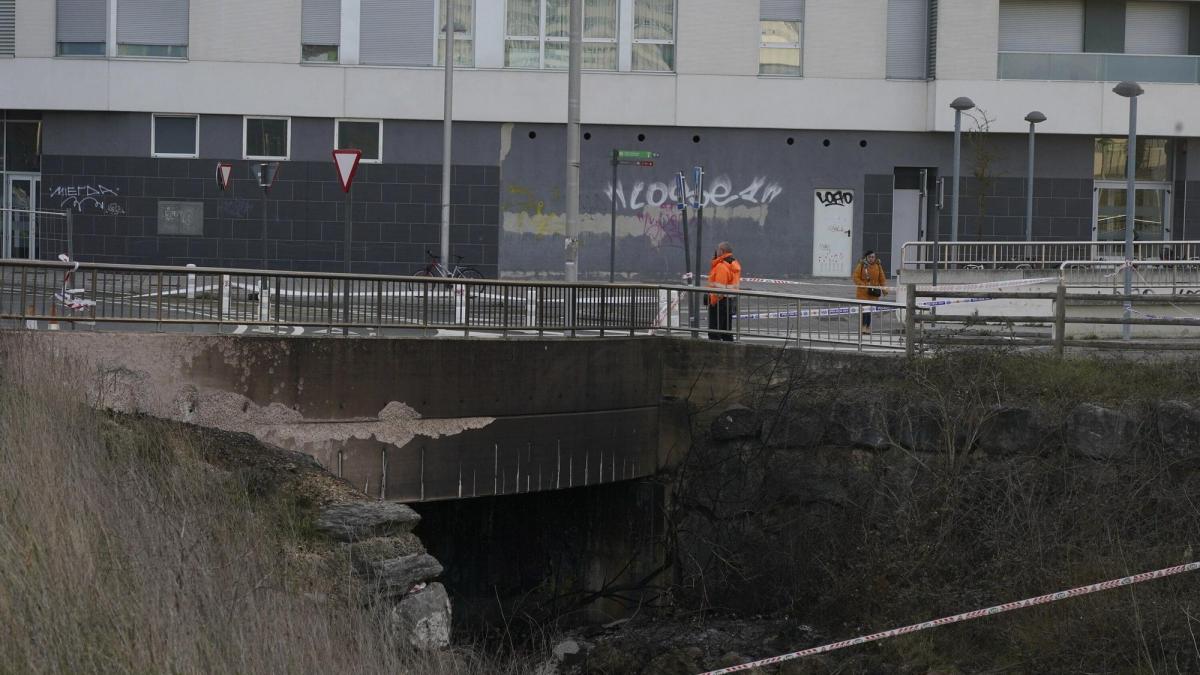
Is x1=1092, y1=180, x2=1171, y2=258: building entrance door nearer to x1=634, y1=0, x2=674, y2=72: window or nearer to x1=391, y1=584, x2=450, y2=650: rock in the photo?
x1=634, y1=0, x2=674, y2=72: window

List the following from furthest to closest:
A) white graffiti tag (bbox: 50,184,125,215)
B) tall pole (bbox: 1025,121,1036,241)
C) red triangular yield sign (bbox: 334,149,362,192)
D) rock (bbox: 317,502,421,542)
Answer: white graffiti tag (bbox: 50,184,125,215)
tall pole (bbox: 1025,121,1036,241)
red triangular yield sign (bbox: 334,149,362,192)
rock (bbox: 317,502,421,542)

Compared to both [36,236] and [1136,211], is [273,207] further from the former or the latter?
[1136,211]

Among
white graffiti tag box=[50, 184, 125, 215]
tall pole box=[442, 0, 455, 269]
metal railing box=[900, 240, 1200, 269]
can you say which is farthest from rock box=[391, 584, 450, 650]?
white graffiti tag box=[50, 184, 125, 215]

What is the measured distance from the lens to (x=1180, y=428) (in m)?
15.4

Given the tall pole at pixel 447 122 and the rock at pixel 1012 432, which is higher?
the tall pole at pixel 447 122

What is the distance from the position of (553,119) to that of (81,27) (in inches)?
439

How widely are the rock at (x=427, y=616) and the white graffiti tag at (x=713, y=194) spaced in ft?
80.5

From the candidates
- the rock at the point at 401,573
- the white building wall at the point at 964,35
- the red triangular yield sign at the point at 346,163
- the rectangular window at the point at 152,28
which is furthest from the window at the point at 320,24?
the rock at the point at 401,573

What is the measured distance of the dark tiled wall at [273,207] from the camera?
110 feet

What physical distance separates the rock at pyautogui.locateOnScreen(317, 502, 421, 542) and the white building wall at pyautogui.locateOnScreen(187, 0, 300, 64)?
2421 centimetres

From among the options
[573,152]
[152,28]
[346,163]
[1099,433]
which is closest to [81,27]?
[152,28]

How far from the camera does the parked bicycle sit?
94.0 feet

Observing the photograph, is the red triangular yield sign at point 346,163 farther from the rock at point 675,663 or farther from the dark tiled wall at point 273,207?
the dark tiled wall at point 273,207

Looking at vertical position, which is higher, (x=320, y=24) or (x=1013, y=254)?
(x=320, y=24)
